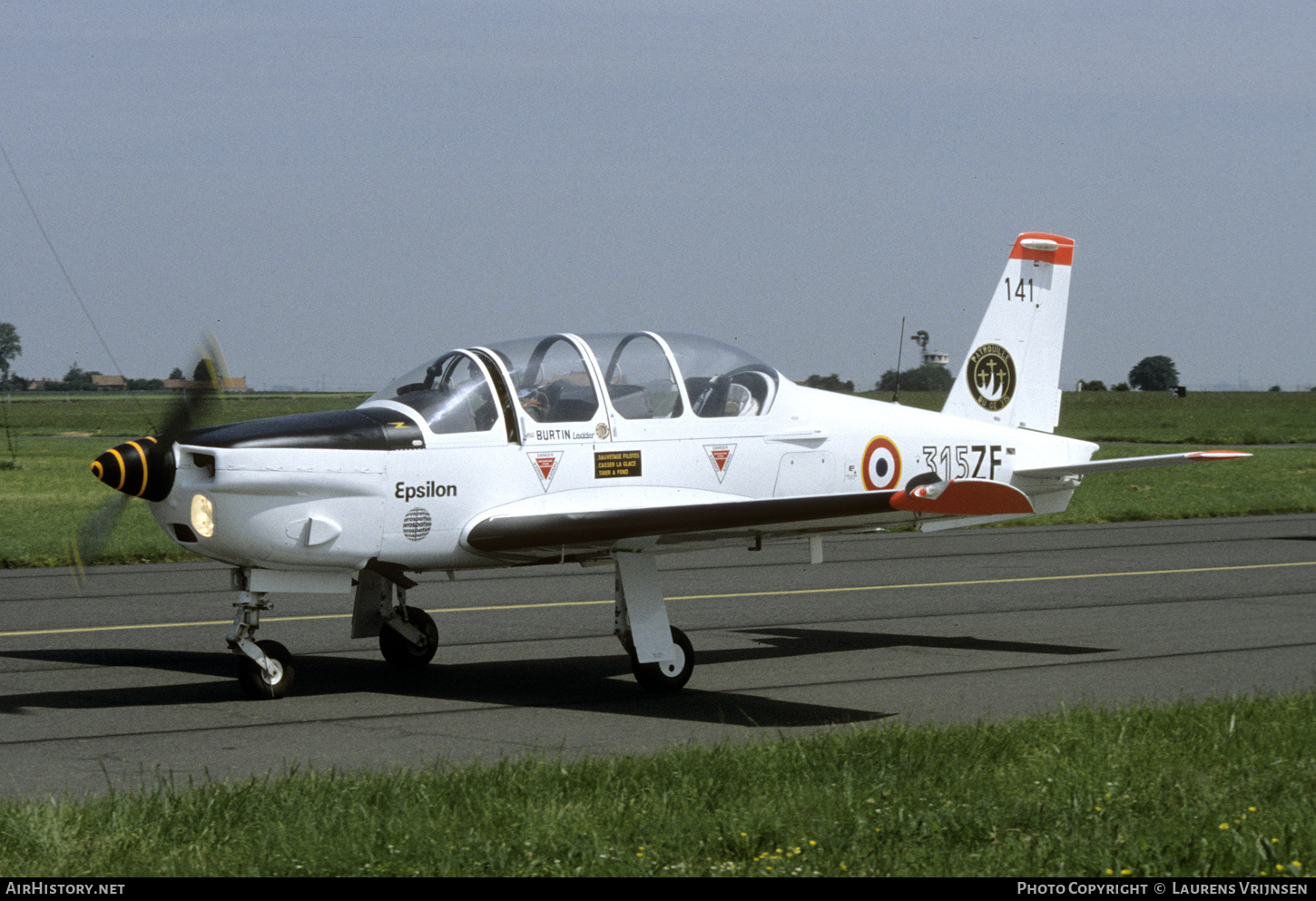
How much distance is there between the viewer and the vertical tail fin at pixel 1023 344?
11.7m

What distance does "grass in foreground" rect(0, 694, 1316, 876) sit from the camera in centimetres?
494

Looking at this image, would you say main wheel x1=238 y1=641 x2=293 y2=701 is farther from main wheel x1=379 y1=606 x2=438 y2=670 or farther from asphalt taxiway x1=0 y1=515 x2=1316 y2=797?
main wheel x1=379 y1=606 x2=438 y2=670

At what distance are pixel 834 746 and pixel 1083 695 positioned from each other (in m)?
2.48

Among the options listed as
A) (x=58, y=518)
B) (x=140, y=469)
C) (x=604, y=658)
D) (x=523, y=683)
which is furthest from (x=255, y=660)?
(x=58, y=518)

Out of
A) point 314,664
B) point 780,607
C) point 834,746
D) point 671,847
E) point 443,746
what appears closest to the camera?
point 671,847

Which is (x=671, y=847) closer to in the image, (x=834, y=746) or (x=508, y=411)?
(x=834, y=746)

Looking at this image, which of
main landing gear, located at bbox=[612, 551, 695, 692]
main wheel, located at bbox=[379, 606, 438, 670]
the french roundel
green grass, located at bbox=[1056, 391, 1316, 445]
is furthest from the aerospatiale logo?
green grass, located at bbox=[1056, 391, 1316, 445]

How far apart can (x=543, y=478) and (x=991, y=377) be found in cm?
467

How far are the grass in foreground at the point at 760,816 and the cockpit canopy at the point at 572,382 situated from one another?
295cm

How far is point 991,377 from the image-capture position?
11.8m

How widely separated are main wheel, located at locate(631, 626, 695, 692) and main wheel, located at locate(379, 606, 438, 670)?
1749mm

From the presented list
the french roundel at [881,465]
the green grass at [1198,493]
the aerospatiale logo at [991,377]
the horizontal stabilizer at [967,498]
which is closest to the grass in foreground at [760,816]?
the horizontal stabilizer at [967,498]
